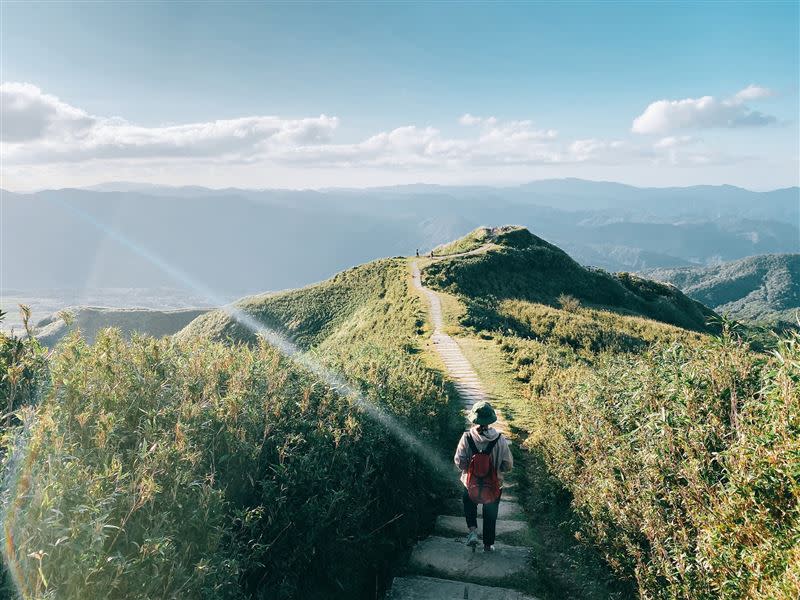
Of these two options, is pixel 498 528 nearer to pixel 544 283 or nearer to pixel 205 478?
pixel 205 478

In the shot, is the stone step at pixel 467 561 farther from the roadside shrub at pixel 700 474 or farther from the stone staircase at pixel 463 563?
the roadside shrub at pixel 700 474

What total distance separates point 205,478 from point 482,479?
4438 millimetres

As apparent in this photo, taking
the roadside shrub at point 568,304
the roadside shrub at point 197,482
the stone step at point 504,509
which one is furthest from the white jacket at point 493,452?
the roadside shrub at point 568,304

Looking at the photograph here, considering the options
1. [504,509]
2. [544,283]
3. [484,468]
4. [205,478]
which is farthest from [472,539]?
[544,283]

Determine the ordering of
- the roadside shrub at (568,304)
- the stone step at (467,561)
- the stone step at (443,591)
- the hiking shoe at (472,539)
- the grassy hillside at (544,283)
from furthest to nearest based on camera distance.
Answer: the grassy hillside at (544,283) → the roadside shrub at (568,304) → the hiking shoe at (472,539) → the stone step at (467,561) → the stone step at (443,591)

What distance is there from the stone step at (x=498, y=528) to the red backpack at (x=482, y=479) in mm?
945

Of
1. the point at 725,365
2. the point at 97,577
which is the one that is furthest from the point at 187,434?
the point at 725,365

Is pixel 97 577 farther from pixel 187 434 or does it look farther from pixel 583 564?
pixel 583 564

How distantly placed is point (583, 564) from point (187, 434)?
531 cm

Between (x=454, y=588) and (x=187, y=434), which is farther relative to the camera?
(x=454, y=588)

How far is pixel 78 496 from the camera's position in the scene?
3723 millimetres

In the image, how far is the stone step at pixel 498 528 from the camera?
793 cm

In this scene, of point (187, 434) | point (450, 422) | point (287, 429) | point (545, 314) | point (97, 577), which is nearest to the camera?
point (97, 577)

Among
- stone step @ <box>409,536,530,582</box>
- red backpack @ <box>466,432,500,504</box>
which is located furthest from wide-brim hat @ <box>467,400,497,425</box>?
stone step @ <box>409,536,530,582</box>
